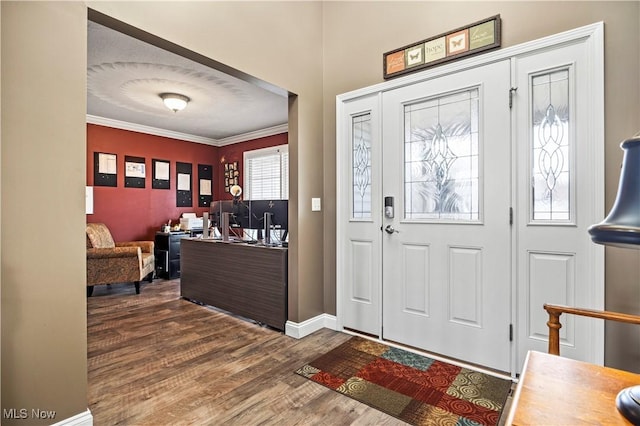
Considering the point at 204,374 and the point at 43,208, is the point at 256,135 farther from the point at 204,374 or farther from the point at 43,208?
the point at 43,208

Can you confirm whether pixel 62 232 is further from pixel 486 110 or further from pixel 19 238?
pixel 486 110

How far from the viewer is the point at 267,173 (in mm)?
6016

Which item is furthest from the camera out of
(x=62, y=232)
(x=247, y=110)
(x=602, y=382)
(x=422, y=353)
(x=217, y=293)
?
(x=247, y=110)

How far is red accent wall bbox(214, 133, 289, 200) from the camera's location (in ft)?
19.2

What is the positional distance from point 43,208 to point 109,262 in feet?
10.3

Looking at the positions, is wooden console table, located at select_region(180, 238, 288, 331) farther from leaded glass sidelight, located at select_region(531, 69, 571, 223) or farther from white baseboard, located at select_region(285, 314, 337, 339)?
leaded glass sidelight, located at select_region(531, 69, 571, 223)

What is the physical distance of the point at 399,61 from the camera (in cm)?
258

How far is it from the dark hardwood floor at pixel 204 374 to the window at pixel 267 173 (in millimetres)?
2856

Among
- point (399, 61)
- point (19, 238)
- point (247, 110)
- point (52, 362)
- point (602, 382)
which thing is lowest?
point (52, 362)

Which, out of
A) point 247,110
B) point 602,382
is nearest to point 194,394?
point 602,382

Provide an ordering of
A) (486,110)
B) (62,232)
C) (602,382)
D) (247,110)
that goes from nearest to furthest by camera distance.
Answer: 1. (602,382)
2. (62,232)
3. (486,110)
4. (247,110)

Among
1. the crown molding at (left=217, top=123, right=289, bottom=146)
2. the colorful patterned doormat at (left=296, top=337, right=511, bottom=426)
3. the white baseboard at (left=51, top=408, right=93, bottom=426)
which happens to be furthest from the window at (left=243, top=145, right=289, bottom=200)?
the white baseboard at (left=51, top=408, right=93, bottom=426)

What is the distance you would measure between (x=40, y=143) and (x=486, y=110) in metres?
2.55

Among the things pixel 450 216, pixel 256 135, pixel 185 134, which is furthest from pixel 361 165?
pixel 185 134
